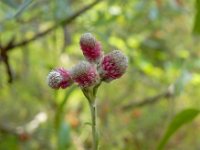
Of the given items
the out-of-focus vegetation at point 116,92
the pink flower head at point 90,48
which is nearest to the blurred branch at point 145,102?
the out-of-focus vegetation at point 116,92

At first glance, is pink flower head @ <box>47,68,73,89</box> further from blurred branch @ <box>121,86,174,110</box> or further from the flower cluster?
blurred branch @ <box>121,86,174,110</box>

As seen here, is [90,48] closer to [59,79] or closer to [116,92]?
[59,79]

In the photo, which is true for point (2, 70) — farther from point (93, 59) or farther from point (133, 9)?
point (93, 59)

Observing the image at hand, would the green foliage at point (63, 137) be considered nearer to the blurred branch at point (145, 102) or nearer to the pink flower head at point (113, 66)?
the pink flower head at point (113, 66)

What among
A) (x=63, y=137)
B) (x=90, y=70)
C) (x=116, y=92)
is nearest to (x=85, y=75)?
(x=90, y=70)

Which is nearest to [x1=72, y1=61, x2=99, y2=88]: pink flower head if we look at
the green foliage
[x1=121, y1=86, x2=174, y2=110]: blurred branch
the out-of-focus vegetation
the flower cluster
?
the flower cluster
